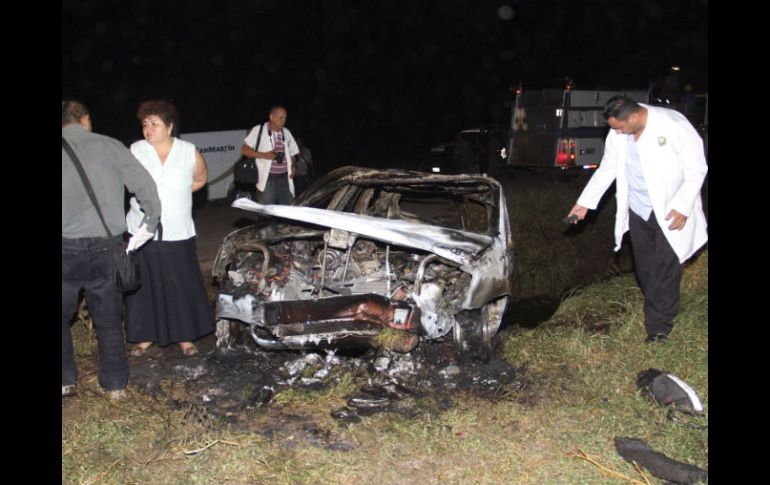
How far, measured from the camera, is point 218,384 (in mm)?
4473

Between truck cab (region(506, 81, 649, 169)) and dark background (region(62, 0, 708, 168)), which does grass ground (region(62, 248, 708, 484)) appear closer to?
truck cab (region(506, 81, 649, 169))

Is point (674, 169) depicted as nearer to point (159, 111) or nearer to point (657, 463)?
point (657, 463)

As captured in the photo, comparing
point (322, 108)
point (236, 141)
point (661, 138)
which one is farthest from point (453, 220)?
point (322, 108)

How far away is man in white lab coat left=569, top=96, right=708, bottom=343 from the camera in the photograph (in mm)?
4473

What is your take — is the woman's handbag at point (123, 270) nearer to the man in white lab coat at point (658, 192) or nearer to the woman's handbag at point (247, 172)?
the woman's handbag at point (247, 172)

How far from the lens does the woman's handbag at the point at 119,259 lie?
3785mm

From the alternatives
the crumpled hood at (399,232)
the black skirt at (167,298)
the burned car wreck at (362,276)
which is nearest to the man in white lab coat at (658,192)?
the burned car wreck at (362,276)

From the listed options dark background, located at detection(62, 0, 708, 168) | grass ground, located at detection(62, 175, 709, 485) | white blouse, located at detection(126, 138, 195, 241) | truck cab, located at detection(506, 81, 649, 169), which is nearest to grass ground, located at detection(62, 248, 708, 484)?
grass ground, located at detection(62, 175, 709, 485)

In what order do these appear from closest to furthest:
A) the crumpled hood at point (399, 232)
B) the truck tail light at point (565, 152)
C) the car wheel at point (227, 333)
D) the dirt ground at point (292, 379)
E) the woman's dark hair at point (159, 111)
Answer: the dirt ground at point (292, 379) → the crumpled hood at point (399, 232) → the woman's dark hair at point (159, 111) → the car wheel at point (227, 333) → the truck tail light at point (565, 152)

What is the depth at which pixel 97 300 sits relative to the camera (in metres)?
3.98

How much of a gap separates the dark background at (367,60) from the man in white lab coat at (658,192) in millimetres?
18379

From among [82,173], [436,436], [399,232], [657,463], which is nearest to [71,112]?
[82,173]

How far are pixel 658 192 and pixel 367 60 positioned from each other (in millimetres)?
23838

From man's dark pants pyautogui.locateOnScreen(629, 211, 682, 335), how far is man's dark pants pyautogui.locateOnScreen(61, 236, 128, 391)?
3541mm
